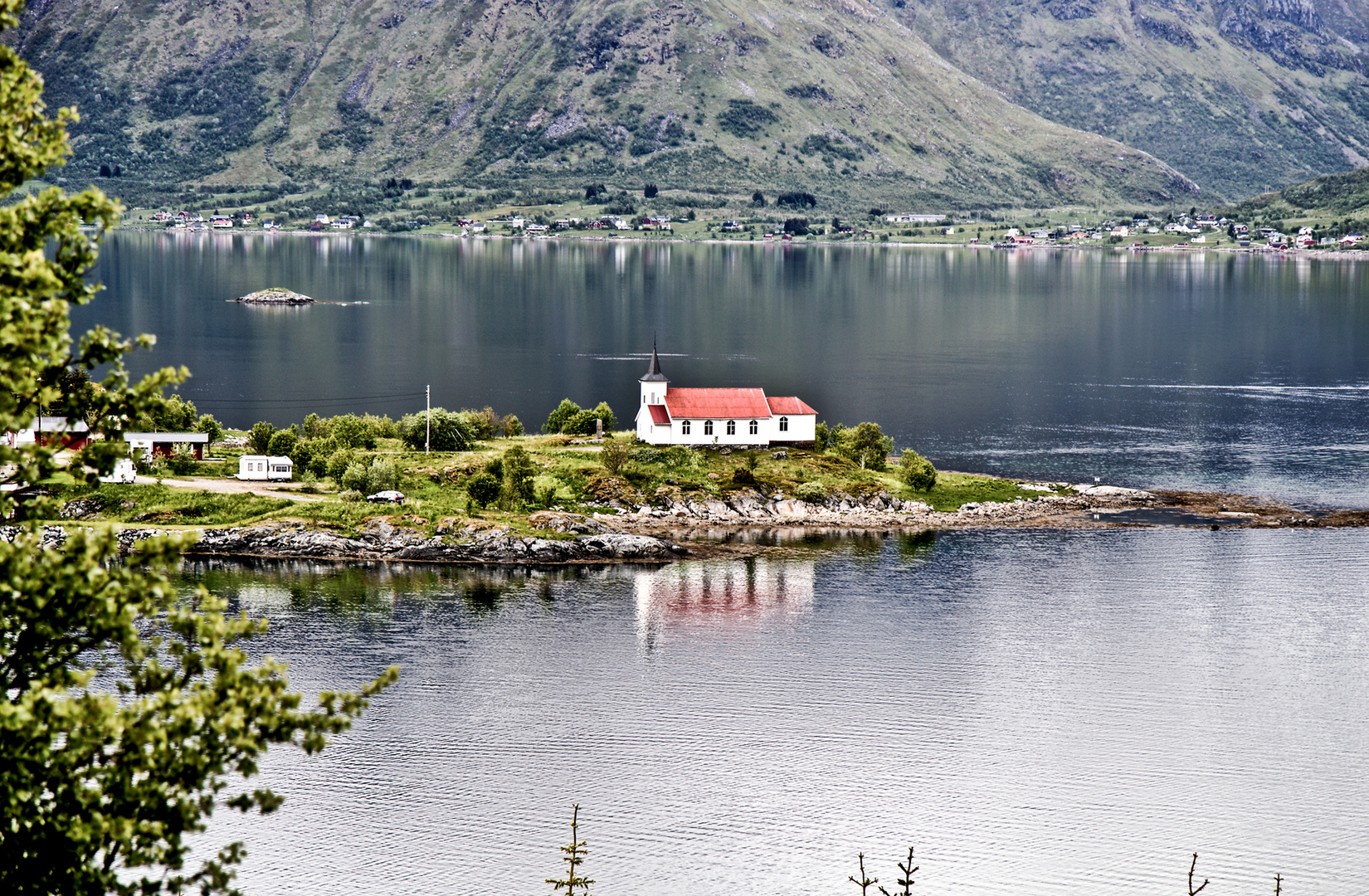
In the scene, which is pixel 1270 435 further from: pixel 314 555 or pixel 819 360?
pixel 314 555

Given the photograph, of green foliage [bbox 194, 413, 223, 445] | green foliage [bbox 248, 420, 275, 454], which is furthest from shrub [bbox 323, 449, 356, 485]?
green foliage [bbox 194, 413, 223, 445]

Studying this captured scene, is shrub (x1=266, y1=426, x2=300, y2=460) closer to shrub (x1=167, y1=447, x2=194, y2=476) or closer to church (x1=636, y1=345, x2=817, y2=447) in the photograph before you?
shrub (x1=167, y1=447, x2=194, y2=476)

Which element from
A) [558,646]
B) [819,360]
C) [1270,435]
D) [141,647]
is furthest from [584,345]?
[141,647]

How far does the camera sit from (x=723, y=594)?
256 ft

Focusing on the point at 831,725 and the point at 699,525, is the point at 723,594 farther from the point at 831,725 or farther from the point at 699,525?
the point at 831,725

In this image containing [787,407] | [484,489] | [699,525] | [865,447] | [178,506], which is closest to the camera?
[178,506]

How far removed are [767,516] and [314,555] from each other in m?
28.1

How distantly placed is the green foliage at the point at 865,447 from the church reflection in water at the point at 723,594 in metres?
18.4

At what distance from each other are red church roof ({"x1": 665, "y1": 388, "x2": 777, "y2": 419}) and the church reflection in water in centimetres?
1714

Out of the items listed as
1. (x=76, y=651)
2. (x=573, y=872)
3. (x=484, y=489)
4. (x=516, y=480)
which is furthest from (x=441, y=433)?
(x=76, y=651)

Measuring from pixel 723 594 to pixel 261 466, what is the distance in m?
33.1

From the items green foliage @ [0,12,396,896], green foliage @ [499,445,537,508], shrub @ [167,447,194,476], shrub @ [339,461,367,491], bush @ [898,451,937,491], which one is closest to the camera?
green foliage @ [0,12,396,896]

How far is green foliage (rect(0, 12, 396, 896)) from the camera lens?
18547 millimetres

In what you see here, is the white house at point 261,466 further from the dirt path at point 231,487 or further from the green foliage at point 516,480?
the green foliage at point 516,480
